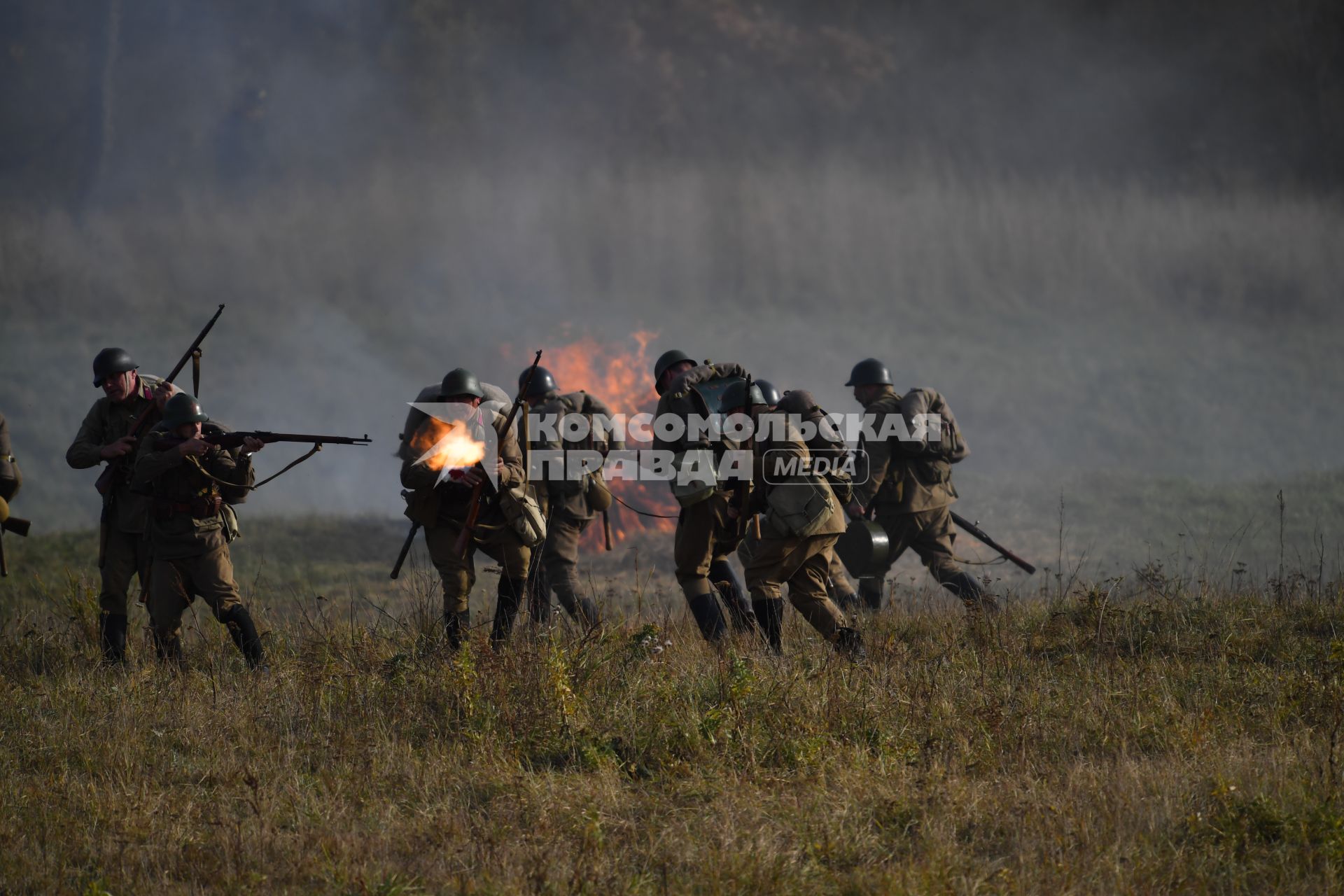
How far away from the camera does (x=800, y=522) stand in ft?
20.9

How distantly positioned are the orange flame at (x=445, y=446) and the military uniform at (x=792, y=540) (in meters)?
1.80

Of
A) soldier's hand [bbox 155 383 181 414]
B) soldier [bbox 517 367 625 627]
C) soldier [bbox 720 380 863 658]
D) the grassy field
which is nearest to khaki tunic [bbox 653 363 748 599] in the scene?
soldier [bbox 720 380 863 658]

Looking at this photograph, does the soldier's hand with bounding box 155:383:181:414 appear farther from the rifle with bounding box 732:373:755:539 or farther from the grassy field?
the rifle with bounding box 732:373:755:539

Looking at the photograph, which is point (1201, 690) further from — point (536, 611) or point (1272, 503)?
point (1272, 503)

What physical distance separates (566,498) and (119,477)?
330 centimetres

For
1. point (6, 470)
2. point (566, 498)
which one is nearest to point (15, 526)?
point (6, 470)

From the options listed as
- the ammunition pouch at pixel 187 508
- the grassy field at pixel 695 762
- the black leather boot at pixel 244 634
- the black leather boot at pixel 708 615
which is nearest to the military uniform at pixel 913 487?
the grassy field at pixel 695 762

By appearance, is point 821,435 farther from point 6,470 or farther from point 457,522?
point 6,470

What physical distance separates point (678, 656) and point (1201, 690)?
281 cm

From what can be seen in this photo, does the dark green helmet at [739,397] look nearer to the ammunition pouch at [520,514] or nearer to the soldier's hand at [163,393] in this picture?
the ammunition pouch at [520,514]

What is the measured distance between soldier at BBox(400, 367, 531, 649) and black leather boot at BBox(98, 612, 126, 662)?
2148 mm

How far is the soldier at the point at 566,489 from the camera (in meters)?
8.62

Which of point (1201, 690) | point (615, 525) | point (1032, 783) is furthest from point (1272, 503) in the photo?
point (1032, 783)

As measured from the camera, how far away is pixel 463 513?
6.95 metres
